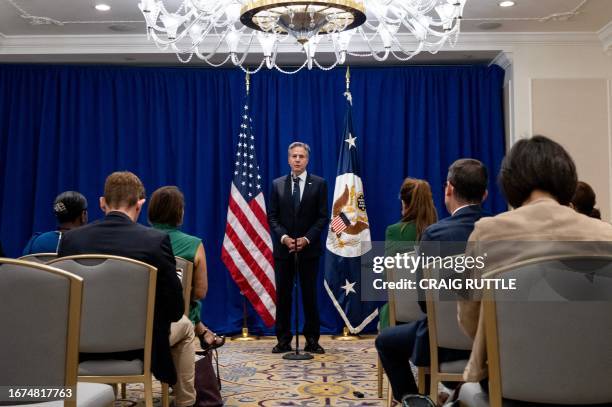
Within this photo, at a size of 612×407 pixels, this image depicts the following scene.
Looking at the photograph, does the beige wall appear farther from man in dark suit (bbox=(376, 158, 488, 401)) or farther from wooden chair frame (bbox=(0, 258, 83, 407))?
wooden chair frame (bbox=(0, 258, 83, 407))

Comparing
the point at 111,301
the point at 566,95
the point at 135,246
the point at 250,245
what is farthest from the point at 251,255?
the point at 111,301

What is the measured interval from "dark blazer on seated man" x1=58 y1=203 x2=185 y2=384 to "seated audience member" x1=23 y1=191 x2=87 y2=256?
3.55ft

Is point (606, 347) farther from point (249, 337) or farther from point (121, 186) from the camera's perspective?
point (249, 337)

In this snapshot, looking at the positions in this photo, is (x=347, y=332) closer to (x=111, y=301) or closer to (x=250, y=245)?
(x=250, y=245)

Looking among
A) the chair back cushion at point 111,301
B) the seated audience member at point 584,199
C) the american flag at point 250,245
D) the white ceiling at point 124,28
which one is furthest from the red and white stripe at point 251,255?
the chair back cushion at point 111,301

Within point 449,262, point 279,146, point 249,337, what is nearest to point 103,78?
point 279,146

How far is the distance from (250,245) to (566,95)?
3704 mm

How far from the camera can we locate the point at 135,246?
9.94ft

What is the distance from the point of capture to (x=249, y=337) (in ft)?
23.8

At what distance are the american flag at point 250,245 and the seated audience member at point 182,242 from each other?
2951 mm

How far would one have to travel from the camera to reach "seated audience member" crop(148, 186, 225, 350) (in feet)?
12.3

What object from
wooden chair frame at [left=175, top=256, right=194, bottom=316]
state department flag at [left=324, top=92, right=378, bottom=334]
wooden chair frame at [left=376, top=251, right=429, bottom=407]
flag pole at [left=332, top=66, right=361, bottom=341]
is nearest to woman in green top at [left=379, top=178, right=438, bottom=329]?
wooden chair frame at [left=376, top=251, right=429, bottom=407]

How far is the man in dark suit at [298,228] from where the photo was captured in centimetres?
623

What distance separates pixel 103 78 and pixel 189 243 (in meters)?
4.66
